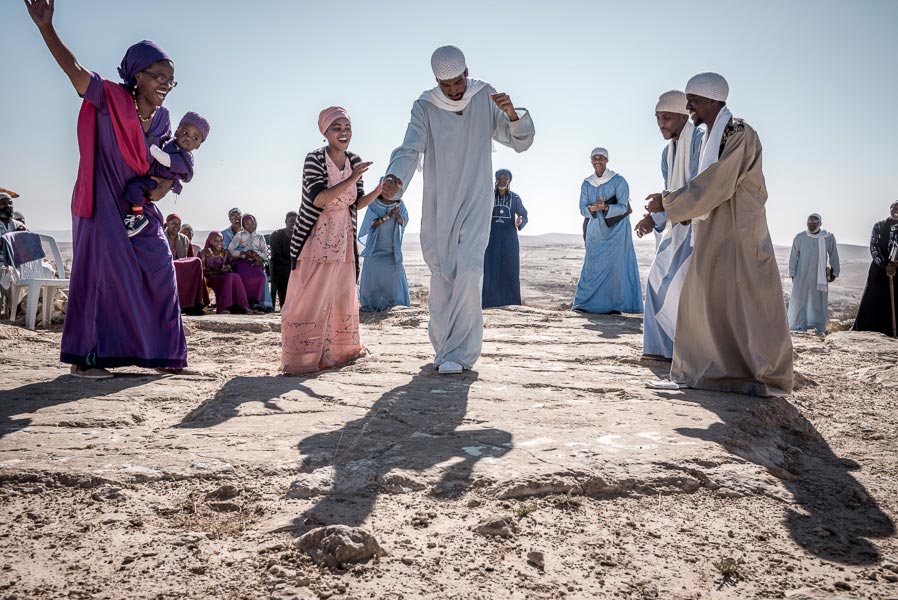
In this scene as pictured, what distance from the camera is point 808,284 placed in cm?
1188

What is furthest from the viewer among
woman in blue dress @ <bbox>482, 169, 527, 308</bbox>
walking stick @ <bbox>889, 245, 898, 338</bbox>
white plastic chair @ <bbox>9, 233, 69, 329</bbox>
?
woman in blue dress @ <bbox>482, 169, 527, 308</bbox>

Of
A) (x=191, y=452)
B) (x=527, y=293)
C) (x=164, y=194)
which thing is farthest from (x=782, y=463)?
(x=527, y=293)

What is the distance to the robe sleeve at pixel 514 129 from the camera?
4.56 m

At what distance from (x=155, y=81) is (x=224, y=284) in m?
6.33

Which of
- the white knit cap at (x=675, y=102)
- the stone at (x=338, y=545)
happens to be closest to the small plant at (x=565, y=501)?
the stone at (x=338, y=545)

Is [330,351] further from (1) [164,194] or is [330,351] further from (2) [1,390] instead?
(2) [1,390]

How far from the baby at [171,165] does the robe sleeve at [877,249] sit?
30.1 ft

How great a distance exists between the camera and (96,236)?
4.04 metres

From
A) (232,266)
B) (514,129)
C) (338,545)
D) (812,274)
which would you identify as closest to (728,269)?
(514,129)

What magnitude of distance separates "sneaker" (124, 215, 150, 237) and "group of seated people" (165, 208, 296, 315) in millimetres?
5347

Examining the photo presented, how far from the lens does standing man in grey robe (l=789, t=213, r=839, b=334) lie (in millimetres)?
11734

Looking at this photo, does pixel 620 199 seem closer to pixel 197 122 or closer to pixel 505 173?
pixel 505 173

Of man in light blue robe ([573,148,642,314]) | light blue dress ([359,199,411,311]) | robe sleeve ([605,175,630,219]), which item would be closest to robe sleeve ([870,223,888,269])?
man in light blue robe ([573,148,642,314])

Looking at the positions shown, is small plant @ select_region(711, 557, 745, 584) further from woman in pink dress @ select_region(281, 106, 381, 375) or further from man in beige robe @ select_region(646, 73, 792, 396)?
woman in pink dress @ select_region(281, 106, 381, 375)
